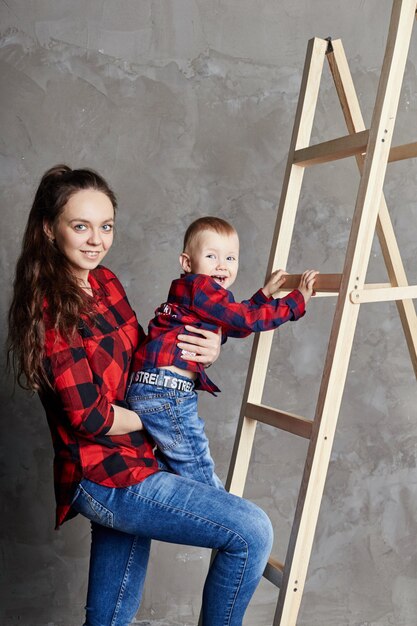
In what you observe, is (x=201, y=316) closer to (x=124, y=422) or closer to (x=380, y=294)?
(x=124, y=422)

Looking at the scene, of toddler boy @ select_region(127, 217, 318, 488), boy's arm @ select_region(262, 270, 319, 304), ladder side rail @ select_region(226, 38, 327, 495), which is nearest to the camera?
toddler boy @ select_region(127, 217, 318, 488)

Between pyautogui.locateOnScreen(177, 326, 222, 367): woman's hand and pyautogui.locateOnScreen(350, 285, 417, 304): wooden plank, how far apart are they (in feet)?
1.43

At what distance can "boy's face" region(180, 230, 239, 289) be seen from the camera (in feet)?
8.04

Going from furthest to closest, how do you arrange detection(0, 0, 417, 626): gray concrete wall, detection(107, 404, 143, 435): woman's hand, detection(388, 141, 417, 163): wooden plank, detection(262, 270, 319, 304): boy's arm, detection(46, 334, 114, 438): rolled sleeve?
detection(0, 0, 417, 626): gray concrete wall < detection(388, 141, 417, 163): wooden plank < detection(262, 270, 319, 304): boy's arm < detection(107, 404, 143, 435): woman's hand < detection(46, 334, 114, 438): rolled sleeve

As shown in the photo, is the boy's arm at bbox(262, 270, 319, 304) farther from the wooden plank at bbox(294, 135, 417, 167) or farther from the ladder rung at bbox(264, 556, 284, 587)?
the ladder rung at bbox(264, 556, 284, 587)

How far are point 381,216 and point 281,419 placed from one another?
0.84 meters

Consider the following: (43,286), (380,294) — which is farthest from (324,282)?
(43,286)

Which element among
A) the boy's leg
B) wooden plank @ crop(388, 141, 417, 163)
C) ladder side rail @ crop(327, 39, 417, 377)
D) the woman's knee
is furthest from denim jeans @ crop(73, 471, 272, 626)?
wooden plank @ crop(388, 141, 417, 163)

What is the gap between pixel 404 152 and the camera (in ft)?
8.54

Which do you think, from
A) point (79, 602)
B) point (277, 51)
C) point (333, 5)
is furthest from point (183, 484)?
point (333, 5)

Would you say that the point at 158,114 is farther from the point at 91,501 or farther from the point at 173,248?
the point at 91,501

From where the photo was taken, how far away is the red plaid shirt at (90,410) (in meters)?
2.12

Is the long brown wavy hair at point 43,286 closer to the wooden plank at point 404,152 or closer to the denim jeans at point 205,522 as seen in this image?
the denim jeans at point 205,522

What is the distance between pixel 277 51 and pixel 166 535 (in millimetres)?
2481
